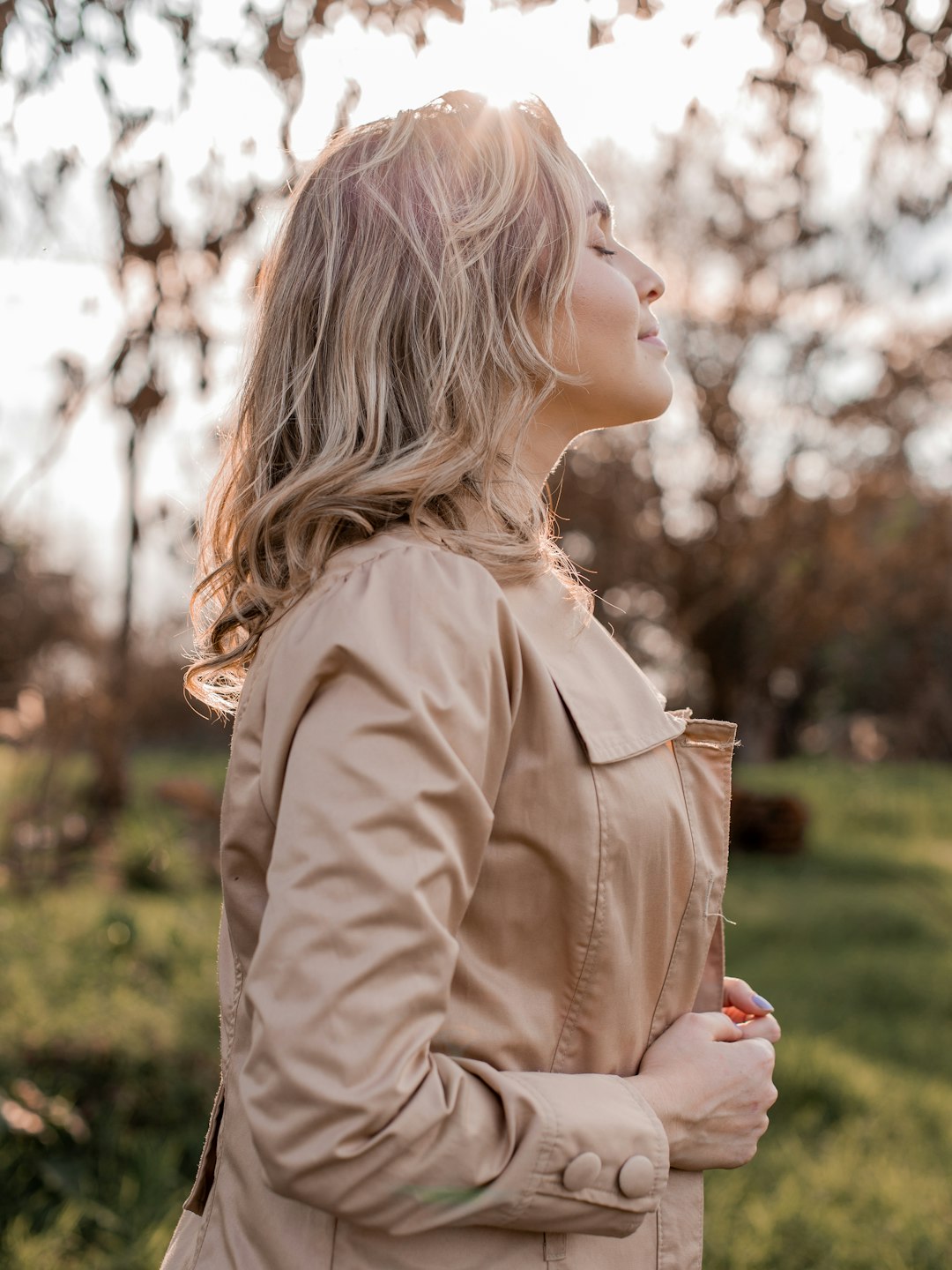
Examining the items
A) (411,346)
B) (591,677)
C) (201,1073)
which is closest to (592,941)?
(591,677)

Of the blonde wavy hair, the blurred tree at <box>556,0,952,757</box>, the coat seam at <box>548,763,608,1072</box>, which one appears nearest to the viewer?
the coat seam at <box>548,763,608,1072</box>

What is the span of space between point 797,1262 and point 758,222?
8.86 metres

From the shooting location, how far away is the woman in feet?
3.39

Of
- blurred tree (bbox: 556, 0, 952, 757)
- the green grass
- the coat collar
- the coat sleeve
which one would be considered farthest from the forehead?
blurred tree (bbox: 556, 0, 952, 757)

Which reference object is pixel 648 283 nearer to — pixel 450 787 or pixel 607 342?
pixel 607 342

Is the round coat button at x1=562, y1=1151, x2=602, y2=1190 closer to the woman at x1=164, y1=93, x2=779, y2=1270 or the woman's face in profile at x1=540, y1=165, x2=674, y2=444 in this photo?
the woman at x1=164, y1=93, x2=779, y2=1270

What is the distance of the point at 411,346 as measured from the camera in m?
1.38

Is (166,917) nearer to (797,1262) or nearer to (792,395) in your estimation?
(797,1262)

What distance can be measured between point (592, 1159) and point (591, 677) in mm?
492

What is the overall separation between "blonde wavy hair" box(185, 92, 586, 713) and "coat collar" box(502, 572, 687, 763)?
45mm

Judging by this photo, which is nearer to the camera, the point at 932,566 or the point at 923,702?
the point at 932,566

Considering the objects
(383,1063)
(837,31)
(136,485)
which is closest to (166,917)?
(136,485)

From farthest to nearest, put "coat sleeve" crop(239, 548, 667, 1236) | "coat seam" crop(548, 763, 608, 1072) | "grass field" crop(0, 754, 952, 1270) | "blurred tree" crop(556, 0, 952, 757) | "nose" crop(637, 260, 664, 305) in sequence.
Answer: "blurred tree" crop(556, 0, 952, 757) → "grass field" crop(0, 754, 952, 1270) → "nose" crop(637, 260, 664, 305) → "coat seam" crop(548, 763, 608, 1072) → "coat sleeve" crop(239, 548, 667, 1236)

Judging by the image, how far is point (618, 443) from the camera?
1012 cm
